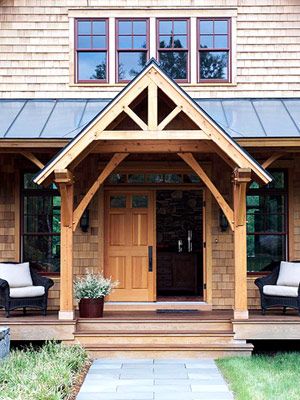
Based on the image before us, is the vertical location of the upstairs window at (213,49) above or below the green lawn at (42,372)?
above

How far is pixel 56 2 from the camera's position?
35.0ft

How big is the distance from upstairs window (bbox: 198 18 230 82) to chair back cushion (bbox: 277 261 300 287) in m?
3.41

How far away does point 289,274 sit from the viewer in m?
9.62

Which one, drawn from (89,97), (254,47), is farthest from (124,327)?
(254,47)

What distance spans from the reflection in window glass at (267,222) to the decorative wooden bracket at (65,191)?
332 centimetres

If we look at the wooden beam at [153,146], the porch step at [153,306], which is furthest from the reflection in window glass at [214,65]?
the porch step at [153,306]

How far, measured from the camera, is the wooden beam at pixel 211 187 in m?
8.56

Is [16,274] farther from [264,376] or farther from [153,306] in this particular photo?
[264,376]

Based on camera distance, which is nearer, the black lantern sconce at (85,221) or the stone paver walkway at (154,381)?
the stone paver walkway at (154,381)

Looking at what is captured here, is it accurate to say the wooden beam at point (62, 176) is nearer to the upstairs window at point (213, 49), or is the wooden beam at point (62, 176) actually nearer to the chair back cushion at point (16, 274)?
the chair back cushion at point (16, 274)

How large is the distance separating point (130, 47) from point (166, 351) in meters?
5.36

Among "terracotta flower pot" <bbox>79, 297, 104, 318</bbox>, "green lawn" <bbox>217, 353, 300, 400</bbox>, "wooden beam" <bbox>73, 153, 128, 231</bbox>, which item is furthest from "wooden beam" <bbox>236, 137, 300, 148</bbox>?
"terracotta flower pot" <bbox>79, 297, 104, 318</bbox>

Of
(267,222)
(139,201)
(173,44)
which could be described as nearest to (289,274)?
(267,222)

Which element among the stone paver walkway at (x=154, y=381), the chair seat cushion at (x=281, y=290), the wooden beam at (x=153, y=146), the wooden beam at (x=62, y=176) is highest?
the wooden beam at (x=153, y=146)
